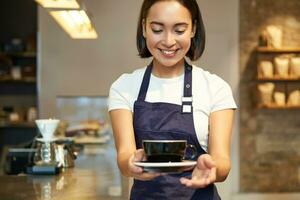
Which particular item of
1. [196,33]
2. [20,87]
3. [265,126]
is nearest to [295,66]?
[265,126]

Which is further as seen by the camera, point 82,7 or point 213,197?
point 82,7

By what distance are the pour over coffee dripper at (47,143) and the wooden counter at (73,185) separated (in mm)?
118

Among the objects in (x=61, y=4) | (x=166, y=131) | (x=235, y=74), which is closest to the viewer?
(x=166, y=131)

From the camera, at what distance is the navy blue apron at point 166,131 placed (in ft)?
4.65

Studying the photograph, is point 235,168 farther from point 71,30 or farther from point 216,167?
point 216,167

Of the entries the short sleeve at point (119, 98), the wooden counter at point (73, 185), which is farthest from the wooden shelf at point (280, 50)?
the short sleeve at point (119, 98)

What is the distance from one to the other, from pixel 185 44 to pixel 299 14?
462 cm

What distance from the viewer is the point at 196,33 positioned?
149 centimetres

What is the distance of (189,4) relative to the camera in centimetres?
140

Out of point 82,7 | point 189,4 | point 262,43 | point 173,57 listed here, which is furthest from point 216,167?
point 262,43

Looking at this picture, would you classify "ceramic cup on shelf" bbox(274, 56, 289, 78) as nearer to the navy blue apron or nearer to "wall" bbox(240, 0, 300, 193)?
"wall" bbox(240, 0, 300, 193)

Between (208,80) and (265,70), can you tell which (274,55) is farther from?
(208,80)

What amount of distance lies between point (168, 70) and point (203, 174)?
1.20 feet

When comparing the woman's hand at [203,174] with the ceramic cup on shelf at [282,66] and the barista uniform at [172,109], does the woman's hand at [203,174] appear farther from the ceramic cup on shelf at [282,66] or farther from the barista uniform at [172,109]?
the ceramic cup on shelf at [282,66]
